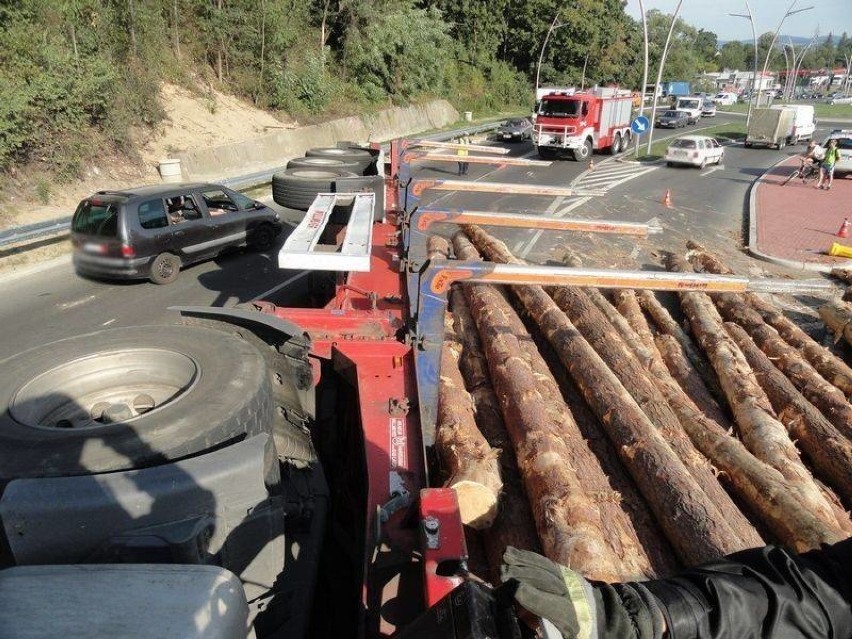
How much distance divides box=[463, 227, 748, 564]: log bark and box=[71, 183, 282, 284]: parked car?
274 inches

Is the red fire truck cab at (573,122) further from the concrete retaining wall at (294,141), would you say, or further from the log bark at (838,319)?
the log bark at (838,319)

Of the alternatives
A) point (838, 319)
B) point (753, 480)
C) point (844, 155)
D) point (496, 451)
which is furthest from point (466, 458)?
point (844, 155)

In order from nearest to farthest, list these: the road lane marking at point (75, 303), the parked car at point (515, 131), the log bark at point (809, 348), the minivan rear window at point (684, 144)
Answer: the log bark at point (809, 348)
the road lane marking at point (75, 303)
the minivan rear window at point (684, 144)
the parked car at point (515, 131)

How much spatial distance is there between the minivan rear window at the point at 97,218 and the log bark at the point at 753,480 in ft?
28.0

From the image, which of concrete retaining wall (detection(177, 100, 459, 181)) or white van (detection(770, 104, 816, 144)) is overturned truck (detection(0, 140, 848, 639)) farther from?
white van (detection(770, 104, 816, 144))

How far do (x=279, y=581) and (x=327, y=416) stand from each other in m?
2.49

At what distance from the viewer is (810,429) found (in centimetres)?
529

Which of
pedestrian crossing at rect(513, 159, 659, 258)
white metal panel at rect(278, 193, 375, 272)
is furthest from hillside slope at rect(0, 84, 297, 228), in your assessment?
white metal panel at rect(278, 193, 375, 272)

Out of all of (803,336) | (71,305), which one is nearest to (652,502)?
(803,336)

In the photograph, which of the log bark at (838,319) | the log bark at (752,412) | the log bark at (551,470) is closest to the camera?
the log bark at (551,470)

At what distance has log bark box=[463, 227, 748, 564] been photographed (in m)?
3.64

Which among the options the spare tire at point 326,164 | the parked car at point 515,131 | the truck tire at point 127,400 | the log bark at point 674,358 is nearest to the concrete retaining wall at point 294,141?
the parked car at point 515,131

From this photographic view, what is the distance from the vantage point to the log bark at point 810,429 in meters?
4.85

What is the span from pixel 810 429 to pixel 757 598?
404 cm
